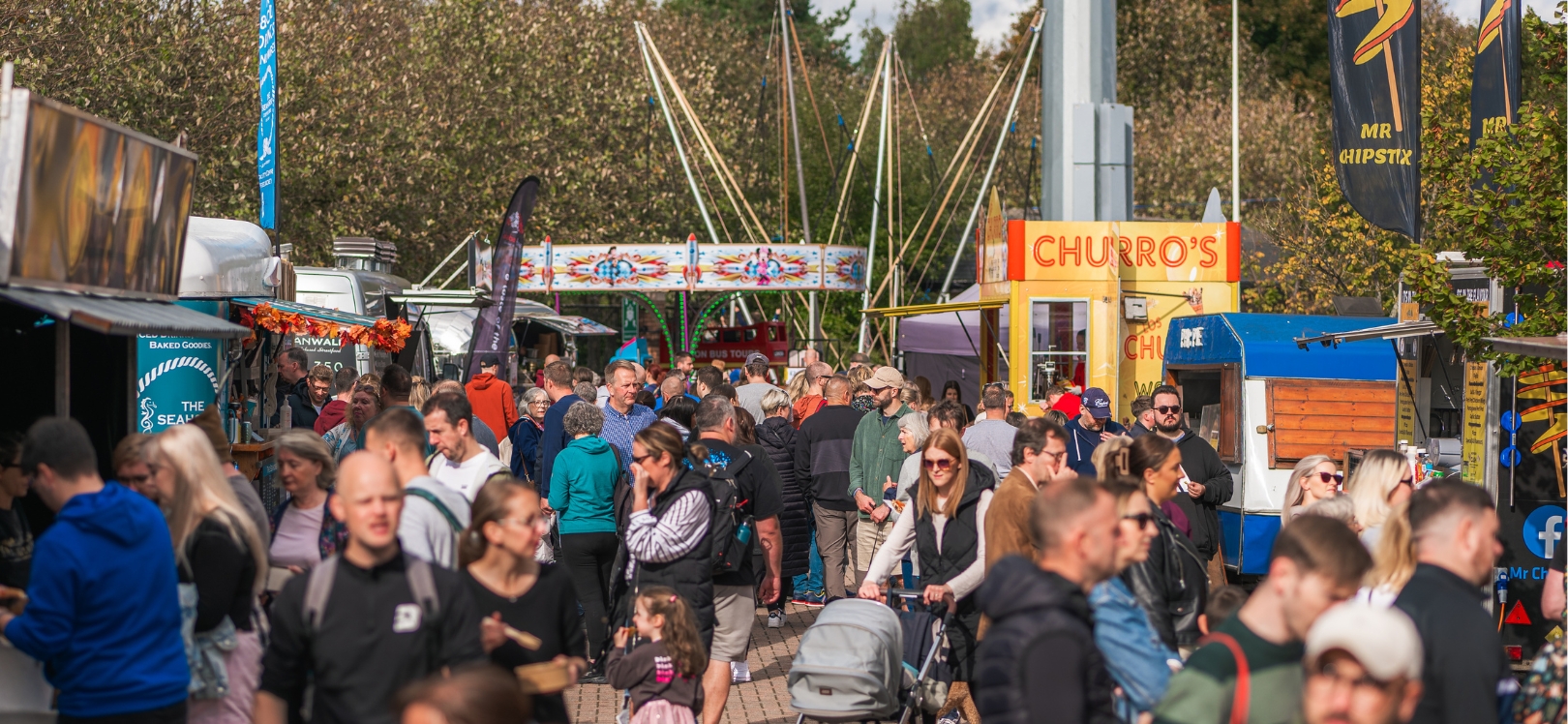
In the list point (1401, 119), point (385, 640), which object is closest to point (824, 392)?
point (1401, 119)

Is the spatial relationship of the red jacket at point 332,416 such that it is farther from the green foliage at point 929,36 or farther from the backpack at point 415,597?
the green foliage at point 929,36

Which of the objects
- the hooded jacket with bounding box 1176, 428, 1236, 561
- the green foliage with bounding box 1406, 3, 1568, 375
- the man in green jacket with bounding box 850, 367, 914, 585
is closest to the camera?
the green foliage with bounding box 1406, 3, 1568, 375

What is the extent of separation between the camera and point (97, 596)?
4375 millimetres

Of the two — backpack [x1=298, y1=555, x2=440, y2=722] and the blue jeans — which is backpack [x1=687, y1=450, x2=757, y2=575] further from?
the blue jeans

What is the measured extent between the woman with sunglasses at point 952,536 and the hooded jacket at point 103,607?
342cm

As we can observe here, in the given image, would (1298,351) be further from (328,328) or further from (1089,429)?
(328,328)

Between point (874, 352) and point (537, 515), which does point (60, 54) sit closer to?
point (537, 515)

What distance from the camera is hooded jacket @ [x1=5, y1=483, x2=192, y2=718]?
4.36 m

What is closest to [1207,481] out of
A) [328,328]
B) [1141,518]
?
[1141,518]

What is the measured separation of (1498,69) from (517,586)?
331 inches

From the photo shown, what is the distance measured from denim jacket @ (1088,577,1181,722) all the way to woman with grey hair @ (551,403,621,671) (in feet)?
16.0

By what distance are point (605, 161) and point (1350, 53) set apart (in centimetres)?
2370

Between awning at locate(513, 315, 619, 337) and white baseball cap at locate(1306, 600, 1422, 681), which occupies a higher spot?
awning at locate(513, 315, 619, 337)

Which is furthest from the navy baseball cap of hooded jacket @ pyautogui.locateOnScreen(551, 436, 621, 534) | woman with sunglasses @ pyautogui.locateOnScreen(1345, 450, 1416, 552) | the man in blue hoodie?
the man in blue hoodie
